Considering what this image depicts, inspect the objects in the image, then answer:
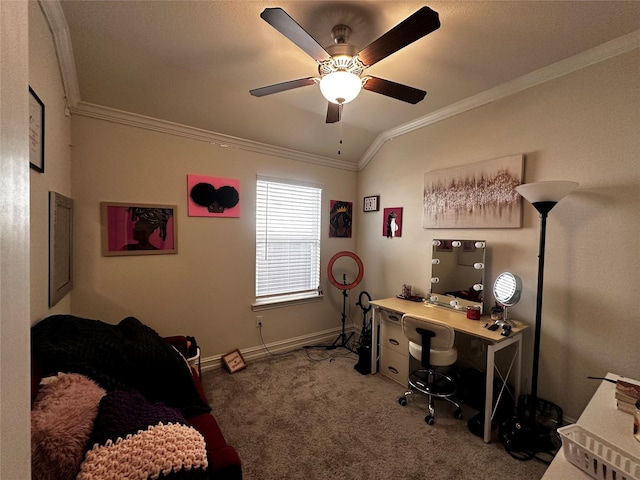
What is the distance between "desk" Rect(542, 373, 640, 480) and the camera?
945 mm

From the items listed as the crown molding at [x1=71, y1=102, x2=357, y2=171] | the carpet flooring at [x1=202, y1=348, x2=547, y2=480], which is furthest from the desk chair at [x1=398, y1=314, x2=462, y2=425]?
the crown molding at [x1=71, y1=102, x2=357, y2=171]

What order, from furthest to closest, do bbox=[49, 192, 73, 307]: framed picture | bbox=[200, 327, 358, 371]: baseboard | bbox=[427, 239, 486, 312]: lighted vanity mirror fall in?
bbox=[200, 327, 358, 371]: baseboard < bbox=[427, 239, 486, 312]: lighted vanity mirror < bbox=[49, 192, 73, 307]: framed picture

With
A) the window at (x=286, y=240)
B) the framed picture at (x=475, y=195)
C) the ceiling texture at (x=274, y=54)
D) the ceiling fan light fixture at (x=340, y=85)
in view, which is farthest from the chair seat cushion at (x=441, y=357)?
the ceiling texture at (x=274, y=54)

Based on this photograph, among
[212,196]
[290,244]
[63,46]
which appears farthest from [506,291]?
[63,46]

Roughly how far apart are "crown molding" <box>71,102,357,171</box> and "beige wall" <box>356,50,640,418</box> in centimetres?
175

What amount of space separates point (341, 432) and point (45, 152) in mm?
2580

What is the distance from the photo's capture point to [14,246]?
48 centimetres

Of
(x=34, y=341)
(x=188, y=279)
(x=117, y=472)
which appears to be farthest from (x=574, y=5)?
(x=188, y=279)

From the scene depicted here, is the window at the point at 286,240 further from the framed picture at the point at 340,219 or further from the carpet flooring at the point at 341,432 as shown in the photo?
the carpet flooring at the point at 341,432

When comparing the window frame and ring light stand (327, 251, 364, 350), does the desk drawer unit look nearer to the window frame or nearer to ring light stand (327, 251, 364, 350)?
ring light stand (327, 251, 364, 350)

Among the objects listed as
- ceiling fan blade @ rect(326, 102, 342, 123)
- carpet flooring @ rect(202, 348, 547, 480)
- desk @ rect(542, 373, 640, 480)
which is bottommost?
carpet flooring @ rect(202, 348, 547, 480)

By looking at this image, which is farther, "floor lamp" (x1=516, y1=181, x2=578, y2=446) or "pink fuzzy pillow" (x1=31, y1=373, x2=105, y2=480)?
"floor lamp" (x1=516, y1=181, x2=578, y2=446)

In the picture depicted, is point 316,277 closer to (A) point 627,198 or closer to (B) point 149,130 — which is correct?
(B) point 149,130

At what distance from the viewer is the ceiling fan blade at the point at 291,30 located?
114 cm
